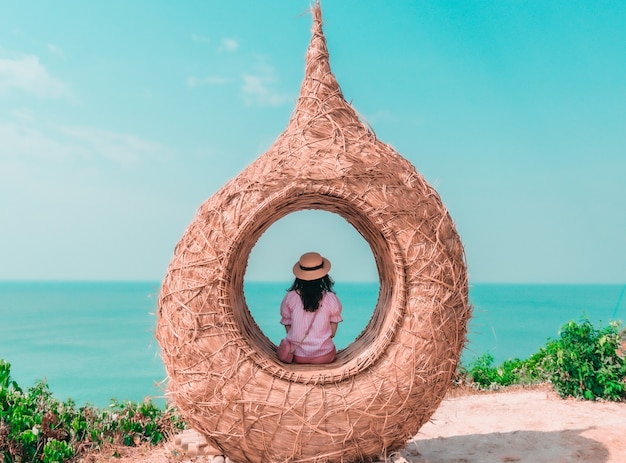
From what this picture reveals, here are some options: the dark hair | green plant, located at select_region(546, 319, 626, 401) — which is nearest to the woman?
the dark hair

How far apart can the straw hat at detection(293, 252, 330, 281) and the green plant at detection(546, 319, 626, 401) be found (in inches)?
160

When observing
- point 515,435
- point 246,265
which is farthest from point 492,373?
point 246,265

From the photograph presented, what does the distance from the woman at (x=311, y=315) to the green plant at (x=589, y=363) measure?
3.99m

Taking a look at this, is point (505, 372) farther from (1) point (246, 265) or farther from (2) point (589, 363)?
(1) point (246, 265)

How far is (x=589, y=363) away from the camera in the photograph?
7332 mm

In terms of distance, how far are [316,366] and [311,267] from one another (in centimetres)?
78

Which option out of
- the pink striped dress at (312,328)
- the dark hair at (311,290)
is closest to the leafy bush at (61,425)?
the pink striped dress at (312,328)

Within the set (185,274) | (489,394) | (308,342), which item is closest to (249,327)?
(308,342)

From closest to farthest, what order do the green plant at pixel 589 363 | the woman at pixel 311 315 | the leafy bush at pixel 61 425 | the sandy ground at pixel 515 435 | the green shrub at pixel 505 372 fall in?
the woman at pixel 311 315, the sandy ground at pixel 515 435, the leafy bush at pixel 61 425, the green plant at pixel 589 363, the green shrub at pixel 505 372

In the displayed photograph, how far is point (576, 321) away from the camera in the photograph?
7523mm

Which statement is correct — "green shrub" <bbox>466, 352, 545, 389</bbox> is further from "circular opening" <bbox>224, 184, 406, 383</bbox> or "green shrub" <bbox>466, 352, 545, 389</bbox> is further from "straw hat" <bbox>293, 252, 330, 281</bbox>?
"straw hat" <bbox>293, 252, 330, 281</bbox>

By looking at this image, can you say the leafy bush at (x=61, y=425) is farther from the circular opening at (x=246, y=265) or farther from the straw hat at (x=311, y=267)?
the straw hat at (x=311, y=267)

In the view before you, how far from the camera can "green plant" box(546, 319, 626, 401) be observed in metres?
7.26

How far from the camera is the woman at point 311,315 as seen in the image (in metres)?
4.65
